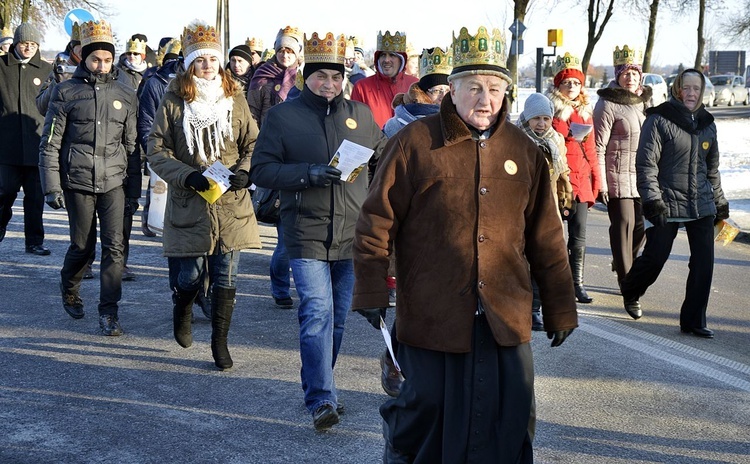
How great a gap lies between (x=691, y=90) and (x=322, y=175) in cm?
350

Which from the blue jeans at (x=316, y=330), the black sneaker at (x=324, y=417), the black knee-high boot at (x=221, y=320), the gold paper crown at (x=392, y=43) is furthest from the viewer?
the gold paper crown at (x=392, y=43)

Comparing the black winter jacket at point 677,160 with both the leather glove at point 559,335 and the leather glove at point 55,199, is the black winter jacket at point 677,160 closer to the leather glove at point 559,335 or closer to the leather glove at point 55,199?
the leather glove at point 559,335

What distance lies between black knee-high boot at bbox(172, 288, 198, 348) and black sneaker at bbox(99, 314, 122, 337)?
73 centimetres

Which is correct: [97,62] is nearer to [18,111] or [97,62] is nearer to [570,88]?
[18,111]

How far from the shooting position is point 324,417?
5.11 metres

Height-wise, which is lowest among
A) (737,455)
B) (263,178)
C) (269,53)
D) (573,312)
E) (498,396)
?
(737,455)

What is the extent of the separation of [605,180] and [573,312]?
502cm

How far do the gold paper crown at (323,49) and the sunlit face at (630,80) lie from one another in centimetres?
408

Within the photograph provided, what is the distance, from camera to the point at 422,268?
12.6 feet

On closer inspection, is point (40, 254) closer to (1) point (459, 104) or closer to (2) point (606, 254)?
(2) point (606, 254)

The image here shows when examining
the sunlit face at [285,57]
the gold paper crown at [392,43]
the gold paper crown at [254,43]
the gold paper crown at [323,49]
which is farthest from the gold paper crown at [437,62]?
the gold paper crown at [254,43]

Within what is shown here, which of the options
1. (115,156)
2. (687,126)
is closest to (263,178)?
(115,156)

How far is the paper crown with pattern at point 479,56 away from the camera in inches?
154

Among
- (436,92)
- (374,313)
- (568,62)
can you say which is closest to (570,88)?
(568,62)
